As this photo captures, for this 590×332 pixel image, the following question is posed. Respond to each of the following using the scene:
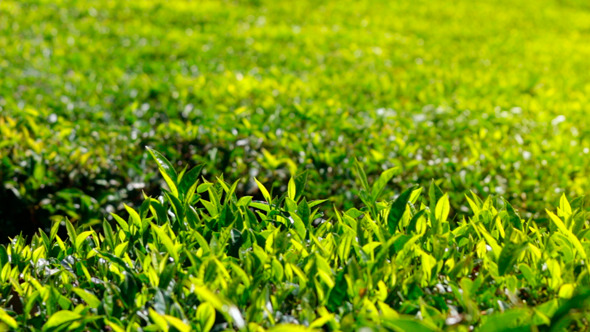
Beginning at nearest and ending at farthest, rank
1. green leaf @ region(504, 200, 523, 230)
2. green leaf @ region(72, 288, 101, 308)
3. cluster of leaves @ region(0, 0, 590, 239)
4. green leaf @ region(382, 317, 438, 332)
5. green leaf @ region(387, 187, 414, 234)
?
green leaf @ region(382, 317, 438, 332), green leaf @ region(72, 288, 101, 308), green leaf @ region(387, 187, 414, 234), green leaf @ region(504, 200, 523, 230), cluster of leaves @ region(0, 0, 590, 239)

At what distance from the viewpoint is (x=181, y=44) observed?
8.55 metres

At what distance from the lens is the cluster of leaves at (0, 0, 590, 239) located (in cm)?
413

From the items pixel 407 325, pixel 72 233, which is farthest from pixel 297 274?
pixel 72 233

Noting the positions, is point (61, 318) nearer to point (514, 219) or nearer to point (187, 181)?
point (187, 181)

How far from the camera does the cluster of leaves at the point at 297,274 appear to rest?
1.74 metres

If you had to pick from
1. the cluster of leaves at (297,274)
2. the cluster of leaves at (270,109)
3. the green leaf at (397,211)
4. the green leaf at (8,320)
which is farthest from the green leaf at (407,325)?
the cluster of leaves at (270,109)

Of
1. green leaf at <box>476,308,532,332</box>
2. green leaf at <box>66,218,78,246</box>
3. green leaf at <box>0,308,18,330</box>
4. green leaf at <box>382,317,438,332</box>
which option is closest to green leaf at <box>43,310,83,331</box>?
green leaf at <box>0,308,18,330</box>

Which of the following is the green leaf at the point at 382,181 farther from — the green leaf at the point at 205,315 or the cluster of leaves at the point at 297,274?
the green leaf at the point at 205,315

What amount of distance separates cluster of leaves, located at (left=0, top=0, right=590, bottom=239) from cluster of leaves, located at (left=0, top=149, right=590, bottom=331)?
1.60m

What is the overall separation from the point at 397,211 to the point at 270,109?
282cm

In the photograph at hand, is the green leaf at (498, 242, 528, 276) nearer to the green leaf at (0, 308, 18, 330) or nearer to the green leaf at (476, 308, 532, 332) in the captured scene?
the green leaf at (476, 308, 532, 332)

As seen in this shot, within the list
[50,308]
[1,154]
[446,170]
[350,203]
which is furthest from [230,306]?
[1,154]

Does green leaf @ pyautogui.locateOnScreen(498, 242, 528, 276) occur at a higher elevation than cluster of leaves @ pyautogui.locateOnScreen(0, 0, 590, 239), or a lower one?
higher

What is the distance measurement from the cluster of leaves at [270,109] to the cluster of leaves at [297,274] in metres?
1.60
